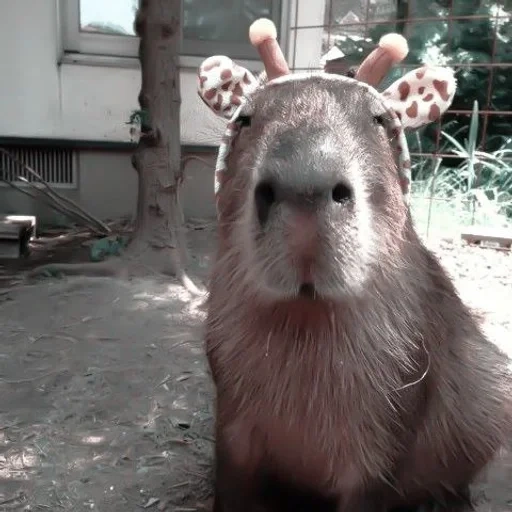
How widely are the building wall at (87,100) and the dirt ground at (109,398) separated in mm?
1787

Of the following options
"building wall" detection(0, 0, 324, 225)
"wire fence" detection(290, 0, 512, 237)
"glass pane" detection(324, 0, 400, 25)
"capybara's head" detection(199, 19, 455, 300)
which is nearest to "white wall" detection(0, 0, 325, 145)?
"building wall" detection(0, 0, 324, 225)

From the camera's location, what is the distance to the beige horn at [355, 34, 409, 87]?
1.94m

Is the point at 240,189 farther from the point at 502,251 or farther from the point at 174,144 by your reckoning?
the point at 502,251


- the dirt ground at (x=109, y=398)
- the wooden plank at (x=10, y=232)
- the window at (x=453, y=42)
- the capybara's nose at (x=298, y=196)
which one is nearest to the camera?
the capybara's nose at (x=298, y=196)

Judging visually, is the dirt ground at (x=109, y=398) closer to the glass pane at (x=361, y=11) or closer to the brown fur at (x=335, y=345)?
the brown fur at (x=335, y=345)

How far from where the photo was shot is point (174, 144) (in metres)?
4.61

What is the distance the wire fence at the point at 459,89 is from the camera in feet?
21.5

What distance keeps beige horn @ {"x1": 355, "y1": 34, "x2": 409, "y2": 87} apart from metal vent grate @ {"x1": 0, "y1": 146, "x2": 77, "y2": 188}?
4426mm

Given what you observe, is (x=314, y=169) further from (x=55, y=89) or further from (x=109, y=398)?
(x=55, y=89)

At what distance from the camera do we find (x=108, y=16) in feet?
19.5

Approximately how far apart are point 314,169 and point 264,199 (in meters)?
0.12

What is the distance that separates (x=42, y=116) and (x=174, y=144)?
5.91 ft

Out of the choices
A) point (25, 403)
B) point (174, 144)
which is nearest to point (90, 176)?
point (174, 144)

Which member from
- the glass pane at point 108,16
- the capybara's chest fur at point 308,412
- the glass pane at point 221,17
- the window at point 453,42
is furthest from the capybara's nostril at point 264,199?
the window at point 453,42
